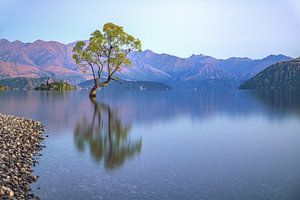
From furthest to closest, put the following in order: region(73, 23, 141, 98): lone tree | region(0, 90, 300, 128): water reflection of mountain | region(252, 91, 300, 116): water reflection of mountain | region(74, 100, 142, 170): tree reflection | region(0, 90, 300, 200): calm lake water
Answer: region(73, 23, 141, 98): lone tree < region(252, 91, 300, 116): water reflection of mountain < region(0, 90, 300, 128): water reflection of mountain < region(74, 100, 142, 170): tree reflection < region(0, 90, 300, 200): calm lake water

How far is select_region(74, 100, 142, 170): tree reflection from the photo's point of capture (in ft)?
100

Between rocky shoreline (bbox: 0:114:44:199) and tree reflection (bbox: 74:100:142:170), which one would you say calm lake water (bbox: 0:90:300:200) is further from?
rocky shoreline (bbox: 0:114:44:199)

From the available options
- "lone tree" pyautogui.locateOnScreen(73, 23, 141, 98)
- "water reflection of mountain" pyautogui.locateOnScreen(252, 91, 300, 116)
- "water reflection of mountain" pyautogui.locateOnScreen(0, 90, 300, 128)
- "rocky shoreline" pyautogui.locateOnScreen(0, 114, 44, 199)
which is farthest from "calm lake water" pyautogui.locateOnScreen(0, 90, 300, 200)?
"lone tree" pyautogui.locateOnScreen(73, 23, 141, 98)

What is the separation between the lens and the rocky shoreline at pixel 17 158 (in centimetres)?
2003

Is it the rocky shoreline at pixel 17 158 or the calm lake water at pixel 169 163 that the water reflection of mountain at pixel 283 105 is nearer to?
the calm lake water at pixel 169 163

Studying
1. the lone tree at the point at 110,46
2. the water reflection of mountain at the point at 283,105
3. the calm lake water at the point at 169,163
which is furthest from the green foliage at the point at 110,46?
the calm lake water at the point at 169,163

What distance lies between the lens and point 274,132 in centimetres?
4494

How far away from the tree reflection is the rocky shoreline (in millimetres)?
4476

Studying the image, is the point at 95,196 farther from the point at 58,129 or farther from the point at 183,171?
the point at 58,129

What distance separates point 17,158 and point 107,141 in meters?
12.4

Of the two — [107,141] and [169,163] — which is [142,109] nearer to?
[107,141]

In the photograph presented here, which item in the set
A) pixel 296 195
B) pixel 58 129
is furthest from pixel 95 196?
pixel 58 129

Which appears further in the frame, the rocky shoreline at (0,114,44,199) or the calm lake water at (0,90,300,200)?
the calm lake water at (0,90,300,200)

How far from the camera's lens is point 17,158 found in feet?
89.2
